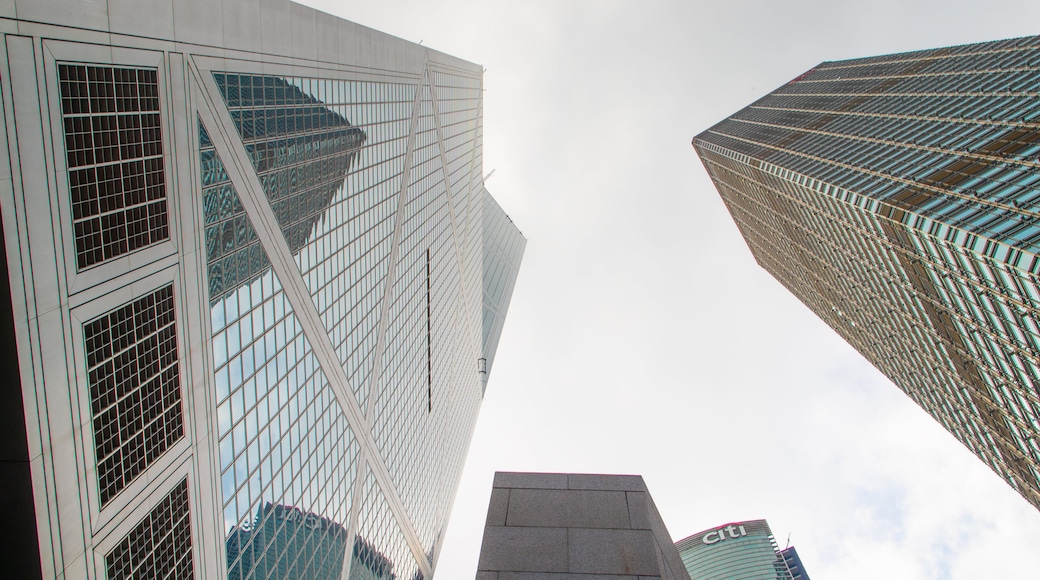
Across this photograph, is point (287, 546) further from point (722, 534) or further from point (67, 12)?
point (722, 534)

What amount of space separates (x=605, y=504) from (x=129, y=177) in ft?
60.1

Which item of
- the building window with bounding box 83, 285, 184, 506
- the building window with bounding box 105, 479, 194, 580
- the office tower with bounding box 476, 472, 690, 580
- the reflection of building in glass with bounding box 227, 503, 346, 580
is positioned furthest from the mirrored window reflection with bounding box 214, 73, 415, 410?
the office tower with bounding box 476, 472, 690, 580

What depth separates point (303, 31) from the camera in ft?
98.2

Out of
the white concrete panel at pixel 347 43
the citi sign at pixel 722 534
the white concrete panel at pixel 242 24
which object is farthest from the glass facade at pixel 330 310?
the citi sign at pixel 722 534

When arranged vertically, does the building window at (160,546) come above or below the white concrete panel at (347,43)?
below

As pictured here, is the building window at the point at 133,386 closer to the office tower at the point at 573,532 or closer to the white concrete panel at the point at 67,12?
the white concrete panel at the point at 67,12

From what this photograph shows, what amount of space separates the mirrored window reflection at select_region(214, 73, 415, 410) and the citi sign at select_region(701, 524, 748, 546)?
162382 mm

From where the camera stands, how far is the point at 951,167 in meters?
47.4

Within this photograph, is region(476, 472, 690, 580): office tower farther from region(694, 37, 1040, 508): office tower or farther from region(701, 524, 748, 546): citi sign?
region(701, 524, 748, 546): citi sign

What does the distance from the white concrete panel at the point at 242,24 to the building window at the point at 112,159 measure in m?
4.97

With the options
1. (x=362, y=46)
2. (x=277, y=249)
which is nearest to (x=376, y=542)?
(x=277, y=249)

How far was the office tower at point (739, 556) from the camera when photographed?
16550 centimetres

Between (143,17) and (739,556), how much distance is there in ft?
620

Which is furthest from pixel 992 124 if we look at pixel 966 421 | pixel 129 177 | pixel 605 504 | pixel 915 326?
pixel 129 177
